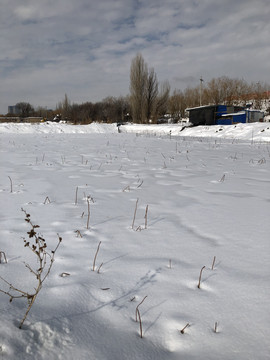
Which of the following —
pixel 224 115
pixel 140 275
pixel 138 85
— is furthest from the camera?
pixel 138 85

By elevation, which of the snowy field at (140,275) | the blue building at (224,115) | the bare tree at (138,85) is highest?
the bare tree at (138,85)

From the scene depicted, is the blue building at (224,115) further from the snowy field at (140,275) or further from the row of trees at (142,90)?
the snowy field at (140,275)

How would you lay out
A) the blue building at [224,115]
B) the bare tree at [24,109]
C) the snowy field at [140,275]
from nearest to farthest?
the snowy field at [140,275] < the blue building at [224,115] < the bare tree at [24,109]

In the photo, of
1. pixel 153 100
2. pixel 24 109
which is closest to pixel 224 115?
pixel 153 100

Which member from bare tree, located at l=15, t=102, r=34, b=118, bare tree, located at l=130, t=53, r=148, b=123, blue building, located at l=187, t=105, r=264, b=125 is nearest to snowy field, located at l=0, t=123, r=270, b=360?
blue building, located at l=187, t=105, r=264, b=125

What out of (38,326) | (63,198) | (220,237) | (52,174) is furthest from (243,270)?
(52,174)

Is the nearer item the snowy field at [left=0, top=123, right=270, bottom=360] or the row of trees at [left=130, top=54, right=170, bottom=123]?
the snowy field at [left=0, top=123, right=270, bottom=360]

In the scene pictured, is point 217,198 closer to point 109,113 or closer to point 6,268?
point 6,268

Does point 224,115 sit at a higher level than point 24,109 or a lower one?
lower

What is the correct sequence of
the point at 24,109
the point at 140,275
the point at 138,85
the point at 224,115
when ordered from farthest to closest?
1. the point at 24,109
2. the point at 138,85
3. the point at 224,115
4. the point at 140,275

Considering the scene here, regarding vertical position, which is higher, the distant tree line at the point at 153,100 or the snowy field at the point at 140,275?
the distant tree line at the point at 153,100

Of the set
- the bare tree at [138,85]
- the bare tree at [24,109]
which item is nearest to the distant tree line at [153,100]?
the bare tree at [138,85]

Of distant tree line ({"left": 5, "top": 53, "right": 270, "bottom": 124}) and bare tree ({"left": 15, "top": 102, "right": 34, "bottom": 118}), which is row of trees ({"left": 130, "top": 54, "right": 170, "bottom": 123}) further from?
bare tree ({"left": 15, "top": 102, "right": 34, "bottom": 118})

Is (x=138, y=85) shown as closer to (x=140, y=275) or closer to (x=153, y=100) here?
(x=153, y=100)
